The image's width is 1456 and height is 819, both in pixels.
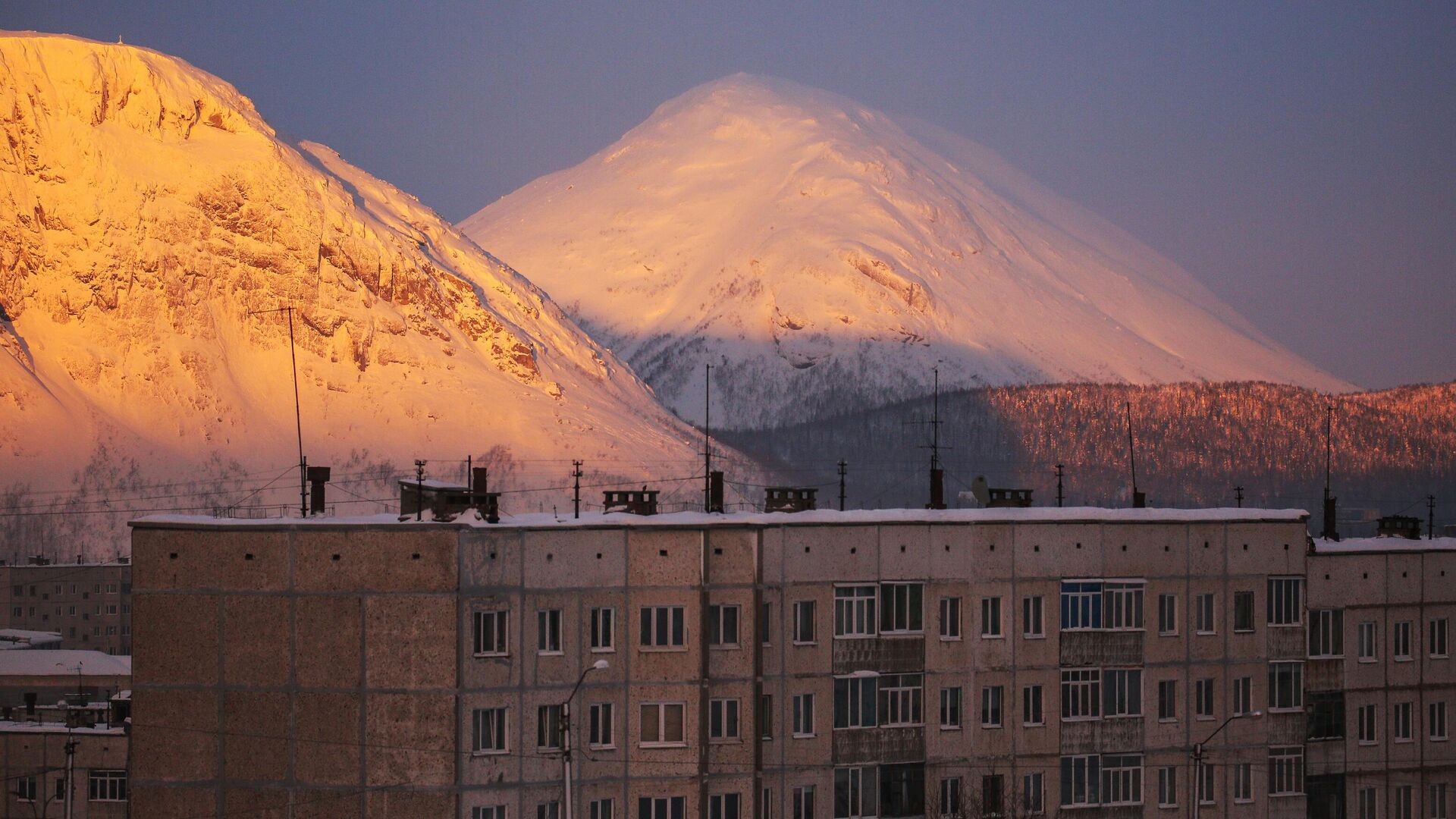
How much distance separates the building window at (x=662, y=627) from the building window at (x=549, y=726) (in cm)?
375

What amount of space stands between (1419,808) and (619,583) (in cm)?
3333

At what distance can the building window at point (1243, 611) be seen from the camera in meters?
72.9

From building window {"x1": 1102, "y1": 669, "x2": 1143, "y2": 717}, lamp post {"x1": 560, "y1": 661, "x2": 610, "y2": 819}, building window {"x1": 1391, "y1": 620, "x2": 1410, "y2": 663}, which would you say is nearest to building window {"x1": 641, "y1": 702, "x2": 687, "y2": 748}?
lamp post {"x1": 560, "y1": 661, "x2": 610, "y2": 819}

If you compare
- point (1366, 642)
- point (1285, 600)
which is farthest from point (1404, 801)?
point (1285, 600)

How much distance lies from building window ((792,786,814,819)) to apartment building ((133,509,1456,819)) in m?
0.07

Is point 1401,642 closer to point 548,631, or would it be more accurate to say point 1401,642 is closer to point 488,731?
point 548,631

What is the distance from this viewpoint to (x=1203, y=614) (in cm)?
7244

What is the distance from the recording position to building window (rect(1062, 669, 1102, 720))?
230 feet

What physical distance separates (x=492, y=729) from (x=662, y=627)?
21.3 ft

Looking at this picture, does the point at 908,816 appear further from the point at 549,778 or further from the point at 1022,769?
the point at 549,778

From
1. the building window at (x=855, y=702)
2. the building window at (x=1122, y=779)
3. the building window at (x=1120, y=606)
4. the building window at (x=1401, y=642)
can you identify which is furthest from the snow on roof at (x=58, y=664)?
the building window at (x=1401, y=642)

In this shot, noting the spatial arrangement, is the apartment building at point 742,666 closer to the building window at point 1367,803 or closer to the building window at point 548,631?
the building window at point 548,631

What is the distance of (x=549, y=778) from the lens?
62.3 meters

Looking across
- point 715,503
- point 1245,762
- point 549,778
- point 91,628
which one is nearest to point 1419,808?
point 1245,762
